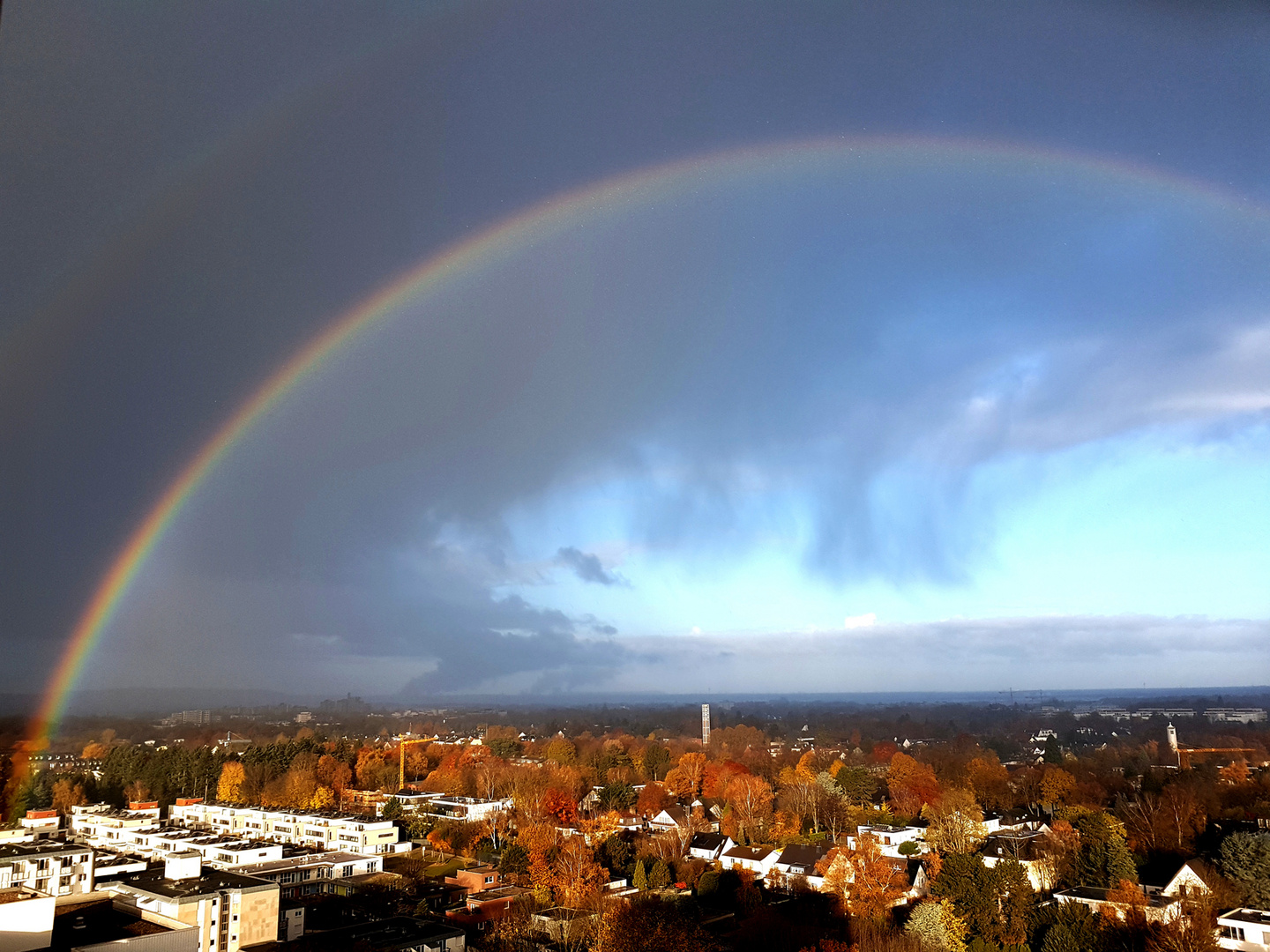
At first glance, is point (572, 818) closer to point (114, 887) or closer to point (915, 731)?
point (114, 887)

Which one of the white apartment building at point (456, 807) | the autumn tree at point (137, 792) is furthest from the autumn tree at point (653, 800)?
the autumn tree at point (137, 792)

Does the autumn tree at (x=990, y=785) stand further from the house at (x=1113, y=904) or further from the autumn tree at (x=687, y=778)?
the house at (x=1113, y=904)

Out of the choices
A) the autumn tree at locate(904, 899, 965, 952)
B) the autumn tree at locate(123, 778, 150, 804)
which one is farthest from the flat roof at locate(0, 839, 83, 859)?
the autumn tree at locate(123, 778, 150, 804)

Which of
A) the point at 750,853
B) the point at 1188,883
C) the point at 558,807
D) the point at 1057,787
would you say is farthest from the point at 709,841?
the point at 1057,787

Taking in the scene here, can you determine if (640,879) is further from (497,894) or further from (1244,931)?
(1244,931)

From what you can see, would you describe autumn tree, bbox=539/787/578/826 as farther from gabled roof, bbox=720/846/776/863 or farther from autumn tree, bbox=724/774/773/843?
gabled roof, bbox=720/846/776/863

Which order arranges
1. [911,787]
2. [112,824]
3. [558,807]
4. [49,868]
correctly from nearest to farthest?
1. [49,868]
2. [112,824]
3. [558,807]
4. [911,787]
